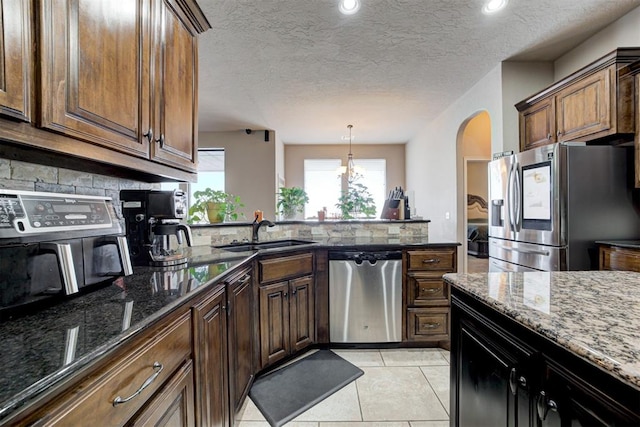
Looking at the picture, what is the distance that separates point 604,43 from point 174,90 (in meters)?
3.51

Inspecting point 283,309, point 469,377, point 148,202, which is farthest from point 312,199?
point 469,377

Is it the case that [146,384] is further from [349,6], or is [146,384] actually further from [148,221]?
[349,6]

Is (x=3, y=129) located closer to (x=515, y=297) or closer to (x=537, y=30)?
(x=515, y=297)

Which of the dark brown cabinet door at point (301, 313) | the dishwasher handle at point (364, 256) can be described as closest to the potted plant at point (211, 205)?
the dark brown cabinet door at point (301, 313)

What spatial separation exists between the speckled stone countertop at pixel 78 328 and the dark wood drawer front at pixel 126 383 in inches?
2.4

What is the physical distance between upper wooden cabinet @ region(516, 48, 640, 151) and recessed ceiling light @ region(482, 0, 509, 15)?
87 cm

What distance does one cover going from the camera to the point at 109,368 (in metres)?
0.69

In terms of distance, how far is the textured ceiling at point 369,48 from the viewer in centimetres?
236

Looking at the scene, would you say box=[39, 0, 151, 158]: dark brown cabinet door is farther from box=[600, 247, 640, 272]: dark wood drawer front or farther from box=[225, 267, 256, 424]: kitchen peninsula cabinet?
box=[600, 247, 640, 272]: dark wood drawer front

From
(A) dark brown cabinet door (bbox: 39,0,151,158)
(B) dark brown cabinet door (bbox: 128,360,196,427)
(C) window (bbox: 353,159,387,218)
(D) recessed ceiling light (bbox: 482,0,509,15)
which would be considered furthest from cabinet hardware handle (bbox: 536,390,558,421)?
(C) window (bbox: 353,159,387,218)

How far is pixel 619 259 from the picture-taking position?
6.95 ft

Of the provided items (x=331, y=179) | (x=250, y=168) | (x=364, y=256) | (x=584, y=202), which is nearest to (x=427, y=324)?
(x=364, y=256)

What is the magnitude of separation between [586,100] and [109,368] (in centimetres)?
346

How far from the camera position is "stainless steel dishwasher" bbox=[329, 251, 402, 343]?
262 centimetres
